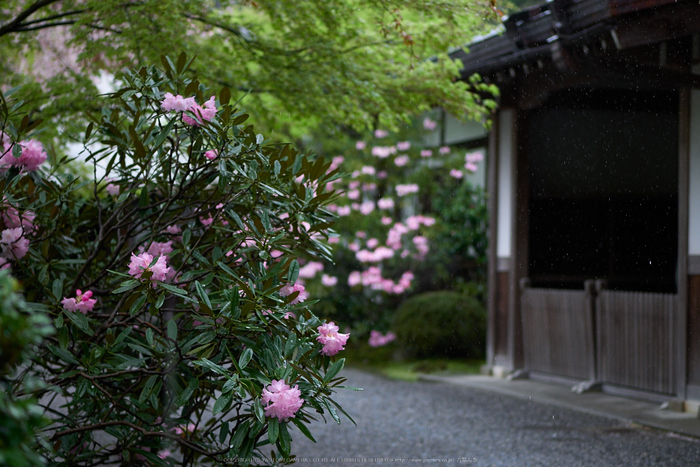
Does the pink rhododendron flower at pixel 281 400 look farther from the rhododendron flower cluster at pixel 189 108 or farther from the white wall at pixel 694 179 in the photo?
the white wall at pixel 694 179

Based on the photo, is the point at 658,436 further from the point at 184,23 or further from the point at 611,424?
the point at 184,23

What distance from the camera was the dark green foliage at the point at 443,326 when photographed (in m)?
8.20

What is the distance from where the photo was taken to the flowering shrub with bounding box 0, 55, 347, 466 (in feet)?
7.71

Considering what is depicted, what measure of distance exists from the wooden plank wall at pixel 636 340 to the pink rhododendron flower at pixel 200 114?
178 inches

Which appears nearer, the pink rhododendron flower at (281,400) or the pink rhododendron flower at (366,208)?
the pink rhododendron flower at (281,400)

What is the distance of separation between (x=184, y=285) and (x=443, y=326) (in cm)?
588

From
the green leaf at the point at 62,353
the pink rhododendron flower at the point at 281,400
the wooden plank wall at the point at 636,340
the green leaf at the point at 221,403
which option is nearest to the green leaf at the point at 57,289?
the green leaf at the point at 62,353

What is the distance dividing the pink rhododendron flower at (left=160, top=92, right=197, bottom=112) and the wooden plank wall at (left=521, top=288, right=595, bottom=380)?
500cm

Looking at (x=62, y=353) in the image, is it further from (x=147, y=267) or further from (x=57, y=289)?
(x=147, y=267)

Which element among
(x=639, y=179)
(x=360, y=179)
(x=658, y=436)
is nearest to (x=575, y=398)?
(x=658, y=436)

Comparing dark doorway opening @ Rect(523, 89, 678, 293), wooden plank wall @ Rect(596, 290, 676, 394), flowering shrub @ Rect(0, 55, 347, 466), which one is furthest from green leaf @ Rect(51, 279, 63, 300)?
dark doorway opening @ Rect(523, 89, 678, 293)

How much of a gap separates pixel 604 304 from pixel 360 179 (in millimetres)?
4714

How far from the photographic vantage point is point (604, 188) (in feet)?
25.7

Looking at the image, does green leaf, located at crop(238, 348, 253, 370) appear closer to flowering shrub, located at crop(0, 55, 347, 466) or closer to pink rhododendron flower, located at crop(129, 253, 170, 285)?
flowering shrub, located at crop(0, 55, 347, 466)
